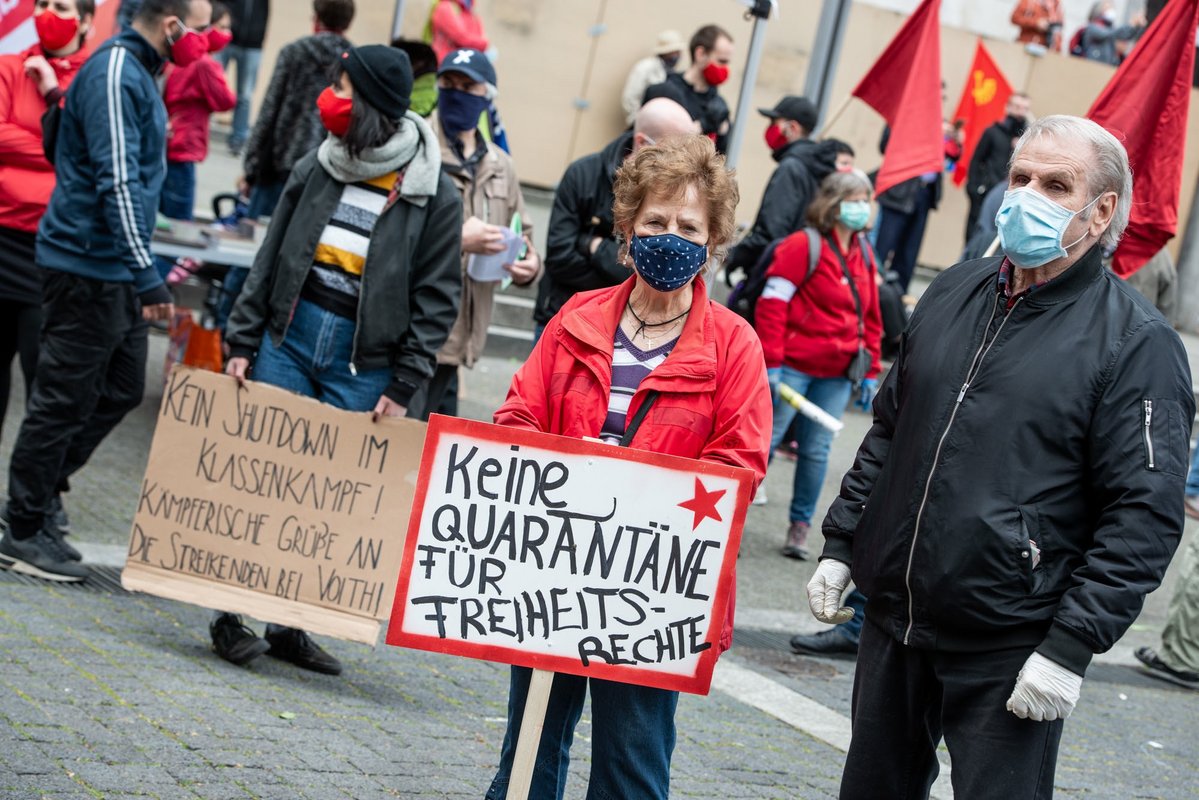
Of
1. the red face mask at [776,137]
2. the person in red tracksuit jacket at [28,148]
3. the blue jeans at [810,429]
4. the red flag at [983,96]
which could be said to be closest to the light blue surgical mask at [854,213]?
the blue jeans at [810,429]

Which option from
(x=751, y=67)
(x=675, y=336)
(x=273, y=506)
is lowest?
(x=273, y=506)

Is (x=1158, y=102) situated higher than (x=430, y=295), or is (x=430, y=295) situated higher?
(x=1158, y=102)

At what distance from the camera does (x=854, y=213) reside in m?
7.72

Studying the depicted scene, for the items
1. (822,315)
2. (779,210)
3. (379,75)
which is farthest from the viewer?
(779,210)

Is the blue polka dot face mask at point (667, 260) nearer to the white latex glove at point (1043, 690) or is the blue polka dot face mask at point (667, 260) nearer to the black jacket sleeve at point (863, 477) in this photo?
the black jacket sleeve at point (863, 477)

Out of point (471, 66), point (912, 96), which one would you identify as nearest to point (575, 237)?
point (471, 66)

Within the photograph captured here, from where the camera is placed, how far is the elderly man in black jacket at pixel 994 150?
51.1 ft

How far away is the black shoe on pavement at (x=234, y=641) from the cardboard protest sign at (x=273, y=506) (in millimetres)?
120

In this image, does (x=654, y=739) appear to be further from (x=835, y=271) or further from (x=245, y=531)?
(x=835, y=271)

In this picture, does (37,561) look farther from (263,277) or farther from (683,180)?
(683,180)

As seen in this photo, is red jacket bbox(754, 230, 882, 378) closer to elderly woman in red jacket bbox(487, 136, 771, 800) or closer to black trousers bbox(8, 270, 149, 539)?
black trousers bbox(8, 270, 149, 539)

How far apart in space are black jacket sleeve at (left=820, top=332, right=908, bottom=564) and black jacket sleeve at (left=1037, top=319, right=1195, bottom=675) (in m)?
0.56

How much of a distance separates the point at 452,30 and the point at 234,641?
5441mm

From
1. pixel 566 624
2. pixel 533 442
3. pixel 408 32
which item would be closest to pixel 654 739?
pixel 566 624
